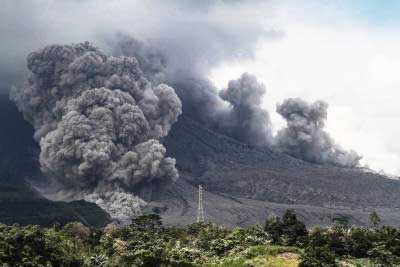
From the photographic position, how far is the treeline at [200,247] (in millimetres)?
39562

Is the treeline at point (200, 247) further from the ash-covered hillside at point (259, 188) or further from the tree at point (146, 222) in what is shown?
the ash-covered hillside at point (259, 188)

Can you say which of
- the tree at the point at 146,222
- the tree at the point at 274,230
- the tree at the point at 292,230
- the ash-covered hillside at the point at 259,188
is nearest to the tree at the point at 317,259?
the tree at the point at 292,230

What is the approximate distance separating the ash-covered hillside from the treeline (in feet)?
126

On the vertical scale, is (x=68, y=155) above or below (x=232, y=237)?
above

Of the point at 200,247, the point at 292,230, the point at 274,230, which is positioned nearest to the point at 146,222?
the point at 200,247

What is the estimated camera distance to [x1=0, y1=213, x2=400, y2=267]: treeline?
3956 centimetres

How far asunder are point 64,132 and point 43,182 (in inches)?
1159

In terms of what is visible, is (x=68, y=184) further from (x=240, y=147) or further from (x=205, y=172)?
(x=240, y=147)

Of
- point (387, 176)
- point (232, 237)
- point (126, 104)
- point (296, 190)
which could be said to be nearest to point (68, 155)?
point (126, 104)

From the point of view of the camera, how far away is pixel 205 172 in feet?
415

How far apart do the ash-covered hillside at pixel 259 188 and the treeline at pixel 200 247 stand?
126 feet

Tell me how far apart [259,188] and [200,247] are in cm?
7210

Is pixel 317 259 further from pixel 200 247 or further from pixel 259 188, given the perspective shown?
pixel 259 188

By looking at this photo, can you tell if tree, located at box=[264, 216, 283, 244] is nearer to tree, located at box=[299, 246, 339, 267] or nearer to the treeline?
the treeline
